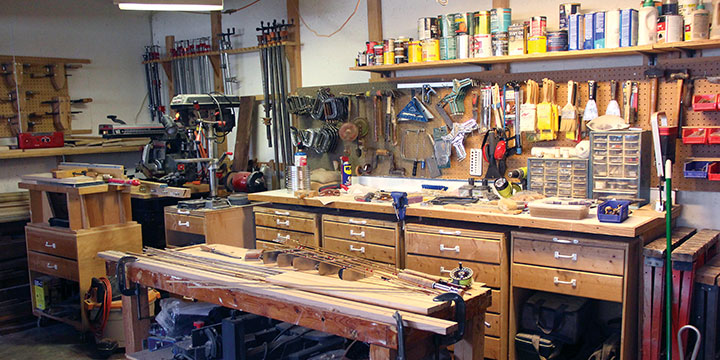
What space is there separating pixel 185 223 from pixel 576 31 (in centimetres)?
291

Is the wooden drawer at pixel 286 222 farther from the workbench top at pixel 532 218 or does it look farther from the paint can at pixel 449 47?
the paint can at pixel 449 47

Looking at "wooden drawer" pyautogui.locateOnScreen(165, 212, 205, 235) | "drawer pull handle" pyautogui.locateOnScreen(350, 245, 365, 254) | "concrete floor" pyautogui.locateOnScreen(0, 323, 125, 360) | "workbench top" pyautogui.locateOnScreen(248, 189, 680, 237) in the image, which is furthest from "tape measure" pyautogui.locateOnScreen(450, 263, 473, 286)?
"concrete floor" pyautogui.locateOnScreen(0, 323, 125, 360)

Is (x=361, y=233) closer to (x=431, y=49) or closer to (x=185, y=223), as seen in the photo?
(x=431, y=49)

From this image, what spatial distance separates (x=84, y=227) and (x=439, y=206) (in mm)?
2434

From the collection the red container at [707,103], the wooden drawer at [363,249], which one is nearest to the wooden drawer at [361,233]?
the wooden drawer at [363,249]

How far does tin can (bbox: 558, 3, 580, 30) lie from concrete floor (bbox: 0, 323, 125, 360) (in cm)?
339

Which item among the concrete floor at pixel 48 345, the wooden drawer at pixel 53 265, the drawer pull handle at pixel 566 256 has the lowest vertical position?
the concrete floor at pixel 48 345

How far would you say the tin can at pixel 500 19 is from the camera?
372 centimetres

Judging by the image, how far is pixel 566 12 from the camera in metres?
3.55

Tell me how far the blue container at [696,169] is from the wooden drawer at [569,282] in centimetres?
75

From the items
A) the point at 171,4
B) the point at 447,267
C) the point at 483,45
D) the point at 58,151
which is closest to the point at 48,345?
the point at 58,151

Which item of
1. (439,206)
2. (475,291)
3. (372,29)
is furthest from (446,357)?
(372,29)

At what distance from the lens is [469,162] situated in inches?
161

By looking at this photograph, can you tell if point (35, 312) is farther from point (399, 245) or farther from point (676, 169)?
point (676, 169)
